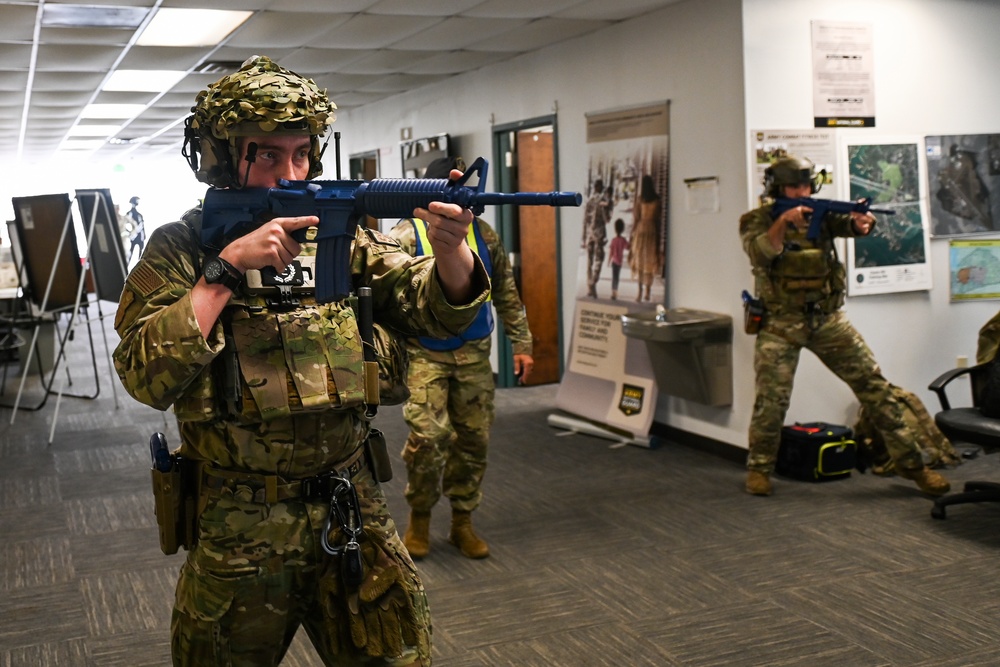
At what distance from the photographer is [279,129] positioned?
1.79m

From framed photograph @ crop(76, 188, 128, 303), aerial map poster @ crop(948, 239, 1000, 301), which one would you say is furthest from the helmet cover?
framed photograph @ crop(76, 188, 128, 303)

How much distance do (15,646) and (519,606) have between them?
66.1 inches

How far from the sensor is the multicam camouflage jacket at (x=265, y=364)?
173 cm

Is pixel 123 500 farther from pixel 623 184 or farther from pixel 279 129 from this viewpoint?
pixel 279 129

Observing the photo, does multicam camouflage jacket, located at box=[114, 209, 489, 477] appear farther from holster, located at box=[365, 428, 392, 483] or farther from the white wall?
the white wall

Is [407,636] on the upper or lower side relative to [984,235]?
lower

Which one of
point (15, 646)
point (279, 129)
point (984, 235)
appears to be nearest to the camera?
point (279, 129)

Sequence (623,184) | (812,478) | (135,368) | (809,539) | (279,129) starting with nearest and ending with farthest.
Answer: (135,368), (279,129), (809,539), (812,478), (623,184)

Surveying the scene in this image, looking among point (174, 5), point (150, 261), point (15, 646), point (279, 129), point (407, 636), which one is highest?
point (174, 5)

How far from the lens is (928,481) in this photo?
181 inches

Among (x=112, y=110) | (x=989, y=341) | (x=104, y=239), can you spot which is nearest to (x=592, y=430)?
(x=989, y=341)

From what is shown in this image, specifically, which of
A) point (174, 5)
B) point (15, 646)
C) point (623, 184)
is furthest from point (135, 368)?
point (623, 184)

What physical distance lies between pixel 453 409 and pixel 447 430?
112 mm

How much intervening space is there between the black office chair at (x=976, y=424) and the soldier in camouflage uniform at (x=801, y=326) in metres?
0.28
